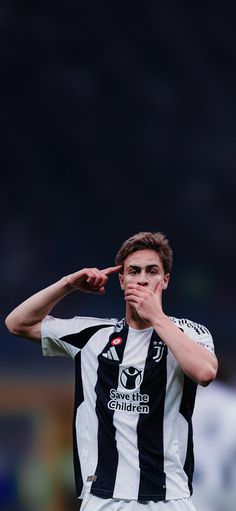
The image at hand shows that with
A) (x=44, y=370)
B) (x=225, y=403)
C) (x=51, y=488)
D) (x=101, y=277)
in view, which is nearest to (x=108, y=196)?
(x=44, y=370)

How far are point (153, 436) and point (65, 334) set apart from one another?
1.80 ft

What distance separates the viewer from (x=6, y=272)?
569 centimetres

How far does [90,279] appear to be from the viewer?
291 cm

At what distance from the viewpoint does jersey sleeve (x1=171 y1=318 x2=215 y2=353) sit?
2791mm

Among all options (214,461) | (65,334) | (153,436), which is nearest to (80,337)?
(65,334)

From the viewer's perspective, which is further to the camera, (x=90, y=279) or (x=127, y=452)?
(x=90, y=279)

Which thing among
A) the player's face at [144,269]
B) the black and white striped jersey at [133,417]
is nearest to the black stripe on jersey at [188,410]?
the black and white striped jersey at [133,417]

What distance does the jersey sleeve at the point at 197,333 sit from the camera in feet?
9.16

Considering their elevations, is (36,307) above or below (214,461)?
above

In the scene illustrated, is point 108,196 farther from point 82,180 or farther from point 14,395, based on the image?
point 14,395

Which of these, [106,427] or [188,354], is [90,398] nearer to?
[106,427]

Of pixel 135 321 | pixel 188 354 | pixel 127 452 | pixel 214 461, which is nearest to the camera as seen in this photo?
pixel 188 354

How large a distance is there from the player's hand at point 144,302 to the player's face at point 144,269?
0.08 m

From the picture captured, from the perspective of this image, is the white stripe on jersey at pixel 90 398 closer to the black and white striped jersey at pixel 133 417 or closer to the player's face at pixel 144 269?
the black and white striped jersey at pixel 133 417
